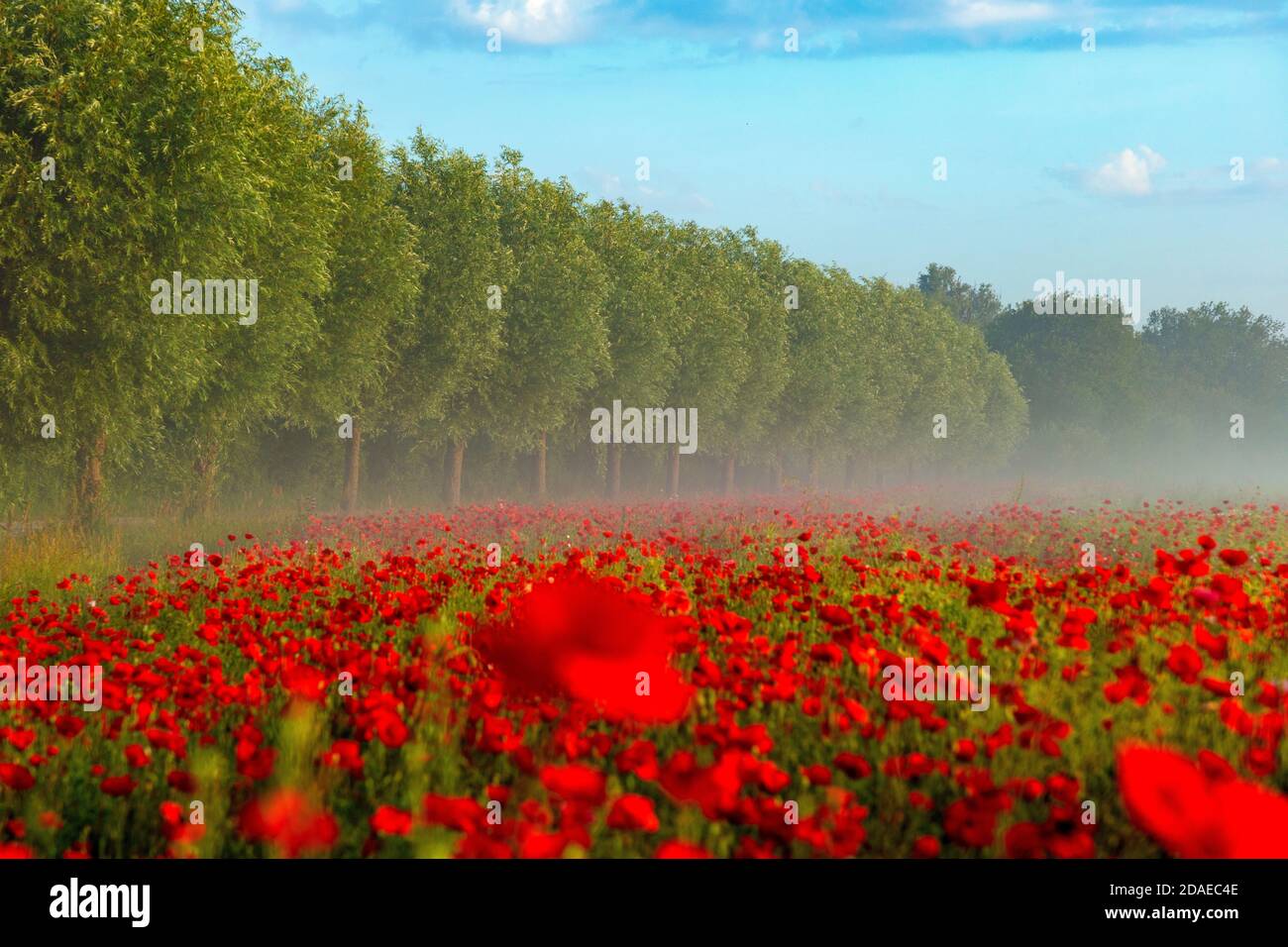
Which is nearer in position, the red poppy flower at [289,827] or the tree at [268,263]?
the red poppy flower at [289,827]

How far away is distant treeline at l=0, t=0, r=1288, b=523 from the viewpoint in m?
17.8

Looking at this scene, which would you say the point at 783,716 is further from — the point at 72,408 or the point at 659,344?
the point at 659,344

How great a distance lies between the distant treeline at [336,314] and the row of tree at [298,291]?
7 cm

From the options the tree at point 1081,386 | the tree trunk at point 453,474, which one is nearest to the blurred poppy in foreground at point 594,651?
the tree trunk at point 453,474

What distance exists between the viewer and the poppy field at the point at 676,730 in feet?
11.2

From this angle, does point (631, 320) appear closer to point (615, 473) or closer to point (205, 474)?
point (615, 473)

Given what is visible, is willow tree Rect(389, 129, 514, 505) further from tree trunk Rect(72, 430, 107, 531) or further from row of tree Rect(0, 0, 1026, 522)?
tree trunk Rect(72, 430, 107, 531)

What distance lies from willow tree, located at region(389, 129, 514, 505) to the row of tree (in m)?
0.07

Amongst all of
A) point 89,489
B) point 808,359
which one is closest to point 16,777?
point 89,489

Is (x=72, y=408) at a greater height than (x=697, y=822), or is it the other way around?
(x=72, y=408)

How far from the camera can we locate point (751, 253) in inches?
2005

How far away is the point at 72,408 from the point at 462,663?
15.1 m

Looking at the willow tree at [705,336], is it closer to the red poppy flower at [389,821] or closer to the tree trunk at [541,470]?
the tree trunk at [541,470]
